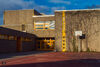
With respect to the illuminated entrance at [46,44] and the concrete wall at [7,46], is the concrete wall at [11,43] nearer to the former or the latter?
the concrete wall at [7,46]

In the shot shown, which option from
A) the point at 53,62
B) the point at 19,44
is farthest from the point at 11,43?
the point at 53,62

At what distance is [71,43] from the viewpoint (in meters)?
21.8

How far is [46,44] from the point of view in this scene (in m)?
32.0

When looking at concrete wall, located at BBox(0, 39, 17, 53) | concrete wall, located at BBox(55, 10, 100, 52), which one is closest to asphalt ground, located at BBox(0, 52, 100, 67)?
concrete wall, located at BBox(0, 39, 17, 53)

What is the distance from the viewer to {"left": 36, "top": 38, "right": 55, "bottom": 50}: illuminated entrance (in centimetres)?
3177

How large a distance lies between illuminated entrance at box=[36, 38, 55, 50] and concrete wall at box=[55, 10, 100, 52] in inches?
371

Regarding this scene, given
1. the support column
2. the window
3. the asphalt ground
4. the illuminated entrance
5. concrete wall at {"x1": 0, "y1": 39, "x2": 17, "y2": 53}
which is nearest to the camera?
the asphalt ground

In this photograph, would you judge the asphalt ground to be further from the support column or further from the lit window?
the lit window

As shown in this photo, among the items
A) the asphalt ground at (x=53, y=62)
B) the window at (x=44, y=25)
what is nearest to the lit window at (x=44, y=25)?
the window at (x=44, y=25)

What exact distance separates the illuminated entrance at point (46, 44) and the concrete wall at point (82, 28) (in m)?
9.43

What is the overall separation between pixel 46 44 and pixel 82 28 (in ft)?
39.3

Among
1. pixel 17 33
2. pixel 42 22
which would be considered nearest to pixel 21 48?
pixel 17 33

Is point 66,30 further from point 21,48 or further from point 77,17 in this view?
point 21,48

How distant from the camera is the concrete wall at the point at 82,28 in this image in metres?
21.4
